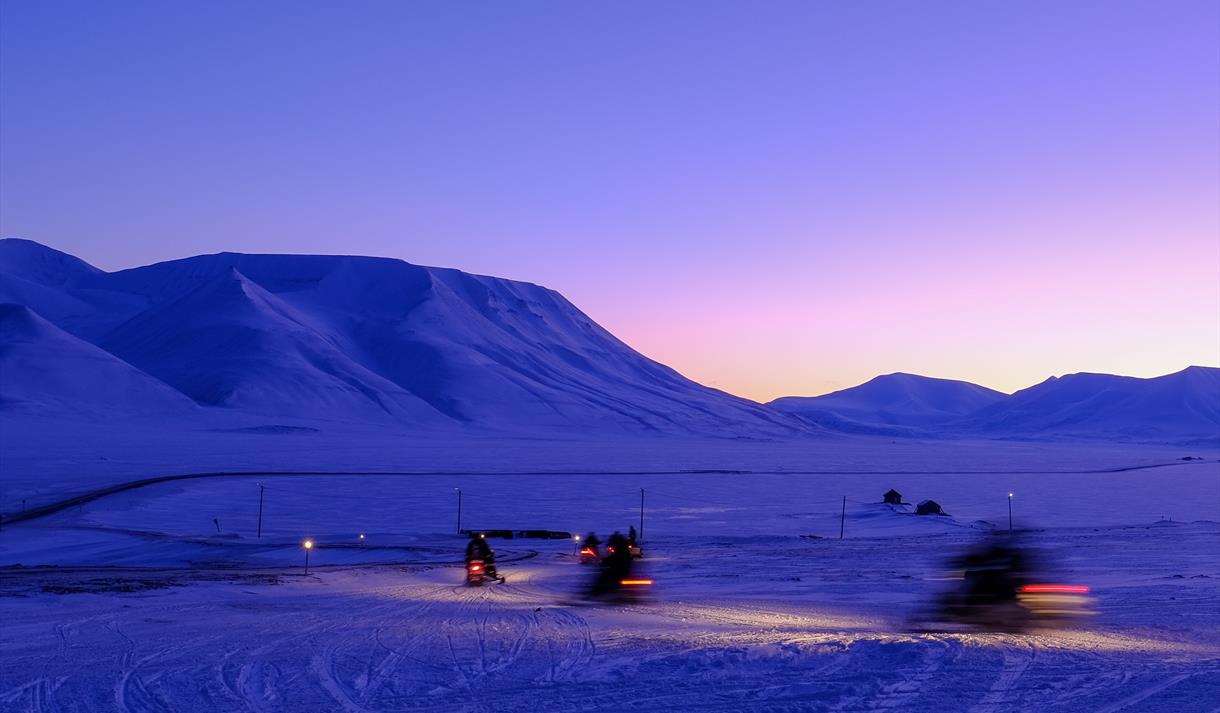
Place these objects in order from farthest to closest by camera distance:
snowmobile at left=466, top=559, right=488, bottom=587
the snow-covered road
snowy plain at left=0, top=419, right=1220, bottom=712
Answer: snowmobile at left=466, top=559, right=488, bottom=587 → snowy plain at left=0, top=419, right=1220, bottom=712 → the snow-covered road

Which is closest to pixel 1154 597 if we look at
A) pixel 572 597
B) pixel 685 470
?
pixel 572 597

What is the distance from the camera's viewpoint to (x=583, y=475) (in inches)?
2945

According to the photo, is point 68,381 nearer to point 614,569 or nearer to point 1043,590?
point 614,569

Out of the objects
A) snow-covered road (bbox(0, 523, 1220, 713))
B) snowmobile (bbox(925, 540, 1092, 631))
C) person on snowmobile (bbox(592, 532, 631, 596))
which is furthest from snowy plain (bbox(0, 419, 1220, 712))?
person on snowmobile (bbox(592, 532, 631, 596))

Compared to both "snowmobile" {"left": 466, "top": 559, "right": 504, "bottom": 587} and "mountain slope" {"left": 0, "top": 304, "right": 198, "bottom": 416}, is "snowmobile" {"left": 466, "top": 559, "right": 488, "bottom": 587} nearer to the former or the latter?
"snowmobile" {"left": 466, "top": 559, "right": 504, "bottom": 587}

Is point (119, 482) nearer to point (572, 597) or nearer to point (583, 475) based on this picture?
point (583, 475)

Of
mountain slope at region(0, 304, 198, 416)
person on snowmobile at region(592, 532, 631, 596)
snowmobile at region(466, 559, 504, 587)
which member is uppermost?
mountain slope at region(0, 304, 198, 416)

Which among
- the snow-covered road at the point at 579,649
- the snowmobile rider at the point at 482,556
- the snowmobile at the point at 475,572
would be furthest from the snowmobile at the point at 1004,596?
the snowmobile rider at the point at 482,556

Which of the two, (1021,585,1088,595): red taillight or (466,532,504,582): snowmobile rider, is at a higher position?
(1021,585,1088,595): red taillight

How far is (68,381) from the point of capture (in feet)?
531

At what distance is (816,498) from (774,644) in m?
48.6

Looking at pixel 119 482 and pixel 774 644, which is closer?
pixel 774 644

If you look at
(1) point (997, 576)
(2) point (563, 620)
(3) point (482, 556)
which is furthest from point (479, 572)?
(1) point (997, 576)

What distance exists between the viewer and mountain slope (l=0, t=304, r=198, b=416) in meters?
150
